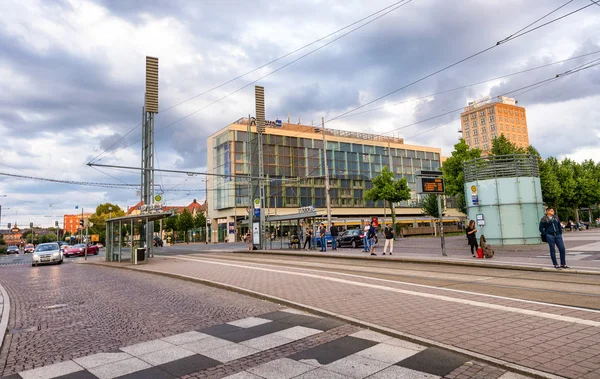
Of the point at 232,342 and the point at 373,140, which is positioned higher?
the point at 373,140

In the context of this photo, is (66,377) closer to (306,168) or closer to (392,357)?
(392,357)

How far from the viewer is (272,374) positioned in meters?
4.16

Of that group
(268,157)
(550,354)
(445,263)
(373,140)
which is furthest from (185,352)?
(373,140)

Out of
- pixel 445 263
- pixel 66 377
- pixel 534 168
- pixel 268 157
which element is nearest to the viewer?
pixel 66 377

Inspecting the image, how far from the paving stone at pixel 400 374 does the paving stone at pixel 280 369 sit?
0.75 m

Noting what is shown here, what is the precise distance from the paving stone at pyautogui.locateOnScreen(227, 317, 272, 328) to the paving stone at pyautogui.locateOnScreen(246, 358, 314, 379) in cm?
188

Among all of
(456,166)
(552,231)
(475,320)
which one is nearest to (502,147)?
(456,166)

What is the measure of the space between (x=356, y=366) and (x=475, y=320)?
2.63 m

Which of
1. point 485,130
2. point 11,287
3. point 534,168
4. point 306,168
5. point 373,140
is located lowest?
point 11,287

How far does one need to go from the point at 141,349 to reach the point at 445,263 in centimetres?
1210

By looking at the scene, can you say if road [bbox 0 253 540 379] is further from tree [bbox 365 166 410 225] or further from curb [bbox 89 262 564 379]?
tree [bbox 365 166 410 225]

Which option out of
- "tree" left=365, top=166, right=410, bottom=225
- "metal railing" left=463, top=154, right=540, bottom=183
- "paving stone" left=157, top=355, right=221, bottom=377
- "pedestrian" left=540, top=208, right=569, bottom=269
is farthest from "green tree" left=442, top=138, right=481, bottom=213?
"paving stone" left=157, top=355, right=221, bottom=377

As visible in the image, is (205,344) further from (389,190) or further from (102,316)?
(389,190)

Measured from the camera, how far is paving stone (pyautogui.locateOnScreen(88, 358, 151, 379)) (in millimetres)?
4336
